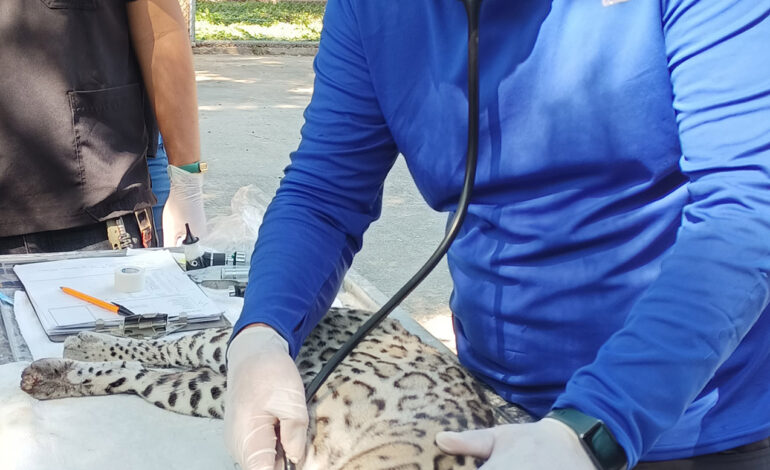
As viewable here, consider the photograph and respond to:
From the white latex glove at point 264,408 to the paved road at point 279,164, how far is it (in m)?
1.56

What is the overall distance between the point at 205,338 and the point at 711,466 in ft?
4.02

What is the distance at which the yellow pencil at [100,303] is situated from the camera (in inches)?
91.0

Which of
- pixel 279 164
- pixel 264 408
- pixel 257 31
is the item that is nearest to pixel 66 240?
pixel 264 408

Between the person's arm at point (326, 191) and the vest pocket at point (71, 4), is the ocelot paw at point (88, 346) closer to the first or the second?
the person's arm at point (326, 191)

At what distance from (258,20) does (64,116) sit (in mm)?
12871

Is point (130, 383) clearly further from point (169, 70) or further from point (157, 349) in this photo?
point (169, 70)

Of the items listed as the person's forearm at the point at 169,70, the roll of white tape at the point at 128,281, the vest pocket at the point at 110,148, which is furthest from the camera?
the person's forearm at the point at 169,70

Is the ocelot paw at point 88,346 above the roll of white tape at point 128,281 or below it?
below

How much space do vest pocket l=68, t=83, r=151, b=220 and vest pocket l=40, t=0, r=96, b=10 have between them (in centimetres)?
25

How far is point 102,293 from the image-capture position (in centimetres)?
243

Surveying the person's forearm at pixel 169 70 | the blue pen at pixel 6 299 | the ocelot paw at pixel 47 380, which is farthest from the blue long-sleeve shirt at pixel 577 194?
the person's forearm at pixel 169 70

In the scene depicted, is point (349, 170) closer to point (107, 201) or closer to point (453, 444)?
point (453, 444)

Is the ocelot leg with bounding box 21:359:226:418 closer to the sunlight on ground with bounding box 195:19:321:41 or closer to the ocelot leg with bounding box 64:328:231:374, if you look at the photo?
the ocelot leg with bounding box 64:328:231:374

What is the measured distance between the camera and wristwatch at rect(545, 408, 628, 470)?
3.40 feet
